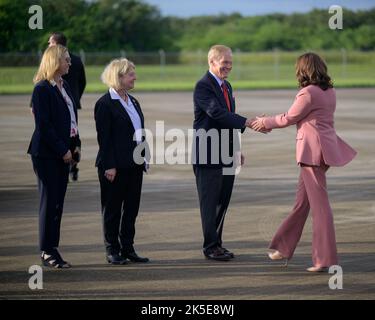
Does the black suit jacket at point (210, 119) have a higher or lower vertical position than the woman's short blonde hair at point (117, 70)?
lower

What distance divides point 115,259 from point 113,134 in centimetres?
114

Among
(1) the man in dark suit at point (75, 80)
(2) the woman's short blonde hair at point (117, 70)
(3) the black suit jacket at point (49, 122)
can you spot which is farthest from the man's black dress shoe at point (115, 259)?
(1) the man in dark suit at point (75, 80)

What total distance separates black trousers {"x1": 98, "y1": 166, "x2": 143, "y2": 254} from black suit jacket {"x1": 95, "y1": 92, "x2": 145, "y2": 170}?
10 cm

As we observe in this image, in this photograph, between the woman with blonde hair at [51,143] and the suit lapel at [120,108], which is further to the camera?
the suit lapel at [120,108]

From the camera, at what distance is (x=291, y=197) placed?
1267cm

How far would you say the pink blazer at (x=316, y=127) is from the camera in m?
8.54

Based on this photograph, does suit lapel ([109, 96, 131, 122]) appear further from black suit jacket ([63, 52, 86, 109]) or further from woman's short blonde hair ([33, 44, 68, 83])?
black suit jacket ([63, 52, 86, 109])

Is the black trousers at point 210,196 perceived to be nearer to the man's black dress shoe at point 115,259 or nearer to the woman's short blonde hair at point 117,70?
the man's black dress shoe at point 115,259

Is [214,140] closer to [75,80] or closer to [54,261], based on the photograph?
[54,261]

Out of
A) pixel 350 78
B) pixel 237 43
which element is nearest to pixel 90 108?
pixel 350 78

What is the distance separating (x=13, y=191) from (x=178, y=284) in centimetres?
580

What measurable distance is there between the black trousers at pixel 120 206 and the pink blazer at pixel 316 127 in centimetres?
151

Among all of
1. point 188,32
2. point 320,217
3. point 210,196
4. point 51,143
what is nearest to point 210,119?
point 210,196

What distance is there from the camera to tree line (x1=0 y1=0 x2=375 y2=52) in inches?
1751
